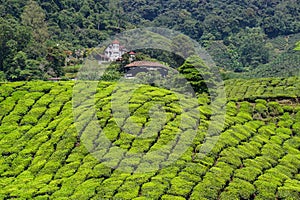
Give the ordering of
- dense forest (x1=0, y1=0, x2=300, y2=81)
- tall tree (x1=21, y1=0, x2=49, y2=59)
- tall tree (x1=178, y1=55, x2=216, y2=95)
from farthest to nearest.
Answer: tall tree (x1=21, y1=0, x2=49, y2=59) < dense forest (x1=0, y1=0, x2=300, y2=81) < tall tree (x1=178, y1=55, x2=216, y2=95)

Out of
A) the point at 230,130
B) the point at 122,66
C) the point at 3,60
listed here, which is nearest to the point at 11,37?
the point at 3,60

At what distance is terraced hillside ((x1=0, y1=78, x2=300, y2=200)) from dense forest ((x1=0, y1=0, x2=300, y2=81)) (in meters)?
21.1

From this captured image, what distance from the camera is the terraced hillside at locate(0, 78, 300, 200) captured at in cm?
1658

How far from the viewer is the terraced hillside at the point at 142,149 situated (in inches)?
653

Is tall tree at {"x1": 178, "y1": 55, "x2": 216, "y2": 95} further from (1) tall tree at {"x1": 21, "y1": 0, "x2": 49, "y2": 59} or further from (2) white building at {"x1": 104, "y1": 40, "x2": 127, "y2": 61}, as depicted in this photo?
(1) tall tree at {"x1": 21, "y1": 0, "x2": 49, "y2": 59}

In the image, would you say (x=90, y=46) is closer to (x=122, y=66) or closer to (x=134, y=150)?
(x=122, y=66)

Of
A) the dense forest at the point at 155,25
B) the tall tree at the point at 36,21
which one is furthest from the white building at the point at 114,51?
the tall tree at the point at 36,21

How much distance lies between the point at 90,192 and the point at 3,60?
3514 centimetres

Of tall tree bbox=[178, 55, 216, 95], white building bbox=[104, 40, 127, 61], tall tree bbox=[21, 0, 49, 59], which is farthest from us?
tall tree bbox=[21, 0, 49, 59]

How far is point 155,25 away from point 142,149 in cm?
8485

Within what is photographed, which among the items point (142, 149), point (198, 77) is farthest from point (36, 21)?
point (142, 149)

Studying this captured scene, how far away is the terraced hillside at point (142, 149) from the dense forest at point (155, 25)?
21.1m

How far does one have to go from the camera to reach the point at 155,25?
332 ft

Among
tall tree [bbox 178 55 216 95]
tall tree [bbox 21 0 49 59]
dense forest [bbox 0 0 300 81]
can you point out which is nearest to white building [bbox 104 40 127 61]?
dense forest [bbox 0 0 300 81]
